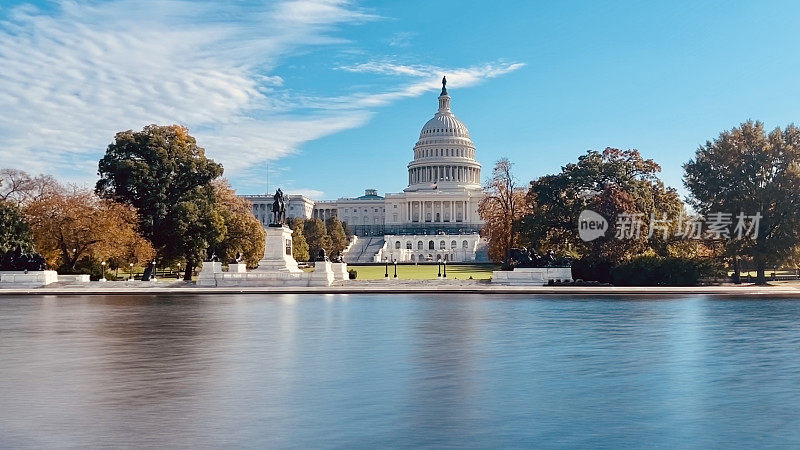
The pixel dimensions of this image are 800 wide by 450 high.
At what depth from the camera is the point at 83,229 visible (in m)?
60.7

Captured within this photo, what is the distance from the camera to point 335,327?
26891mm

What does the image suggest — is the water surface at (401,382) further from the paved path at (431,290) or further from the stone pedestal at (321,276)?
the stone pedestal at (321,276)

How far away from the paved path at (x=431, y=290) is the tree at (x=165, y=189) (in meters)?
6.94

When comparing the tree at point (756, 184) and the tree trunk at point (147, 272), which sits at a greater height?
the tree at point (756, 184)

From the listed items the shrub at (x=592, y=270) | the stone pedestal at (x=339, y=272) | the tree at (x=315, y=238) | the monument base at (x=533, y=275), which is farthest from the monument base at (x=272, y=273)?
the tree at (x=315, y=238)

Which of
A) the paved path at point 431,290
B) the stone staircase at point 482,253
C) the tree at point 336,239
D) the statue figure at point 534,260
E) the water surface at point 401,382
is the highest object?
the tree at point 336,239

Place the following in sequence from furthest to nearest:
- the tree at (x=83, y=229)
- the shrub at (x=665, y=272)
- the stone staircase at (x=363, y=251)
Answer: the stone staircase at (x=363, y=251)
the tree at (x=83, y=229)
the shrub at (x=665, y=272)

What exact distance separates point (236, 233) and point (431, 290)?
87.3ft

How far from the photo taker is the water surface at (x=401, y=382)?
11.7 meters

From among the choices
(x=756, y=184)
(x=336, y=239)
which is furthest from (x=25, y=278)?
(x=336, y=239)

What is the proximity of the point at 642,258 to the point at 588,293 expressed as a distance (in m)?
8.92

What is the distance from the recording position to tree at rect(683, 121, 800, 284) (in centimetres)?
5603

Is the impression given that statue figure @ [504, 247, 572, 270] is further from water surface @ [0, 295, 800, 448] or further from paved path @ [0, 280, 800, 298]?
water surface @ [0, 295, 800, 448]

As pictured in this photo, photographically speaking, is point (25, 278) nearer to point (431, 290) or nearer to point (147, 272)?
point (147, 272)
